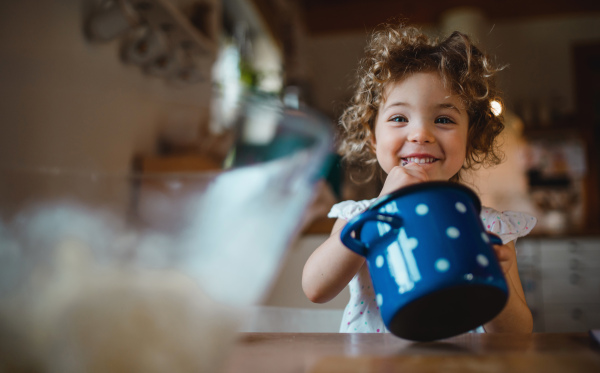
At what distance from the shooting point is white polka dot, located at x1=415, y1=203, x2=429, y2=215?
0.35 m

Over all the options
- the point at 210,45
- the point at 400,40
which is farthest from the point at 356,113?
the point at 210,45

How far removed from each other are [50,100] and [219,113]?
0.09 meters

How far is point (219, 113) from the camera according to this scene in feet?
0.92

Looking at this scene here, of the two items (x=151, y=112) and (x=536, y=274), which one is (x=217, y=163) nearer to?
(x=151, y=112)

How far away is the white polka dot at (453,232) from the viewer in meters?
0.35

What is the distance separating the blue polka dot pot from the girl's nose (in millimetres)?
236

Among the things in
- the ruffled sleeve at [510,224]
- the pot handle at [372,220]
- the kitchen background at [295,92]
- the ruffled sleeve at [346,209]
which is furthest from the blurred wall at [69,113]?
the ruffled sleeve at [510,224]

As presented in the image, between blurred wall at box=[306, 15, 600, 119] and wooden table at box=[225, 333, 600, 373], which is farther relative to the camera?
blurred wall at box=[306, 15, 600, 119]

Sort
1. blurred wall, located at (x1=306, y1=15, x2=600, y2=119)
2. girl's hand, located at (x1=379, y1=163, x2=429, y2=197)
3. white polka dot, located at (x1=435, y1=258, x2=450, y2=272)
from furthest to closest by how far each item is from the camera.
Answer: blurred wall, located at (x1=306, y1=15, x2=600, y2=119)
girl's hand, located at (x1=379, y1=163, x2=429, y2=197)
white polka dot, located at (x1=435, y1=258, x2=450, y2=272)

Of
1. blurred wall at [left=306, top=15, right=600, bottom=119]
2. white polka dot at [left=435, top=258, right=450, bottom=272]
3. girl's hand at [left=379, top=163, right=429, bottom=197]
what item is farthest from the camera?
blurred wall at [left=306, top=15, right=600, bottom=119]

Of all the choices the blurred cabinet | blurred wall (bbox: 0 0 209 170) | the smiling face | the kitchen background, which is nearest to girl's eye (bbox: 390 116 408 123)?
the smiling face

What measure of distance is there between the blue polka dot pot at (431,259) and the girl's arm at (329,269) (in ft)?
0.53

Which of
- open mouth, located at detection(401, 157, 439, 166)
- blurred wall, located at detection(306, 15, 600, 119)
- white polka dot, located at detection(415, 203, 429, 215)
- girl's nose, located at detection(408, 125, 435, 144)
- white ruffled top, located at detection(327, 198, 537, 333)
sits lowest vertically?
white ruffled top, located at detection(327, 198, 537, 333)

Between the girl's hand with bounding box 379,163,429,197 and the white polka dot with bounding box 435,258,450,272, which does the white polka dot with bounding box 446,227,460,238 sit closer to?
the white polka dot with bounding box 435,258,450,272
